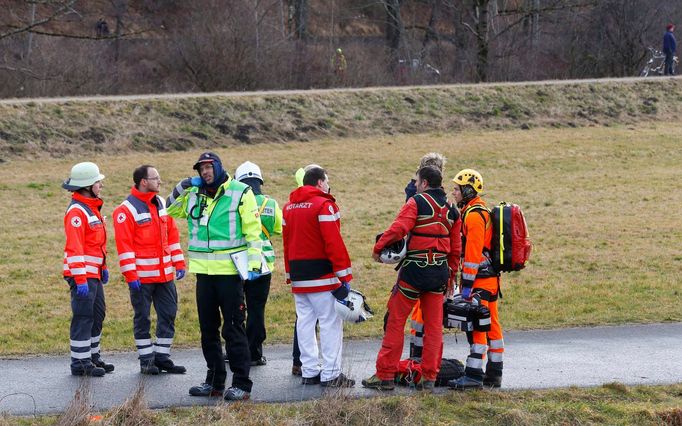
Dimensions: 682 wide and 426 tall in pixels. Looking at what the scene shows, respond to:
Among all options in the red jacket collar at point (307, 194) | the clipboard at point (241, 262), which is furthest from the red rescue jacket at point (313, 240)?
the clipboard at point (241, 262)

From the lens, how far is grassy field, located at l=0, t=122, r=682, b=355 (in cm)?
1223

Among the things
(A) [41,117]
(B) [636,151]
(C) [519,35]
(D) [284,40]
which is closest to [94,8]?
(D) [284,40]

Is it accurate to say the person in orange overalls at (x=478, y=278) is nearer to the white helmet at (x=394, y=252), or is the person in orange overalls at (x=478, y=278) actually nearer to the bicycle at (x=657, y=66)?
the white helmet at (x=394, y=252)

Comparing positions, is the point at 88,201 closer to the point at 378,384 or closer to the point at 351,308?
the point at 351,308

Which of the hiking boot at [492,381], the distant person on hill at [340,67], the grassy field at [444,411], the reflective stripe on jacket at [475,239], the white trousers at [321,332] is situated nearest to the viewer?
the grassy field at [444,411]

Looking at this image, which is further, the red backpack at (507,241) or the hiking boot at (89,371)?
the hiking boot at (89,371)

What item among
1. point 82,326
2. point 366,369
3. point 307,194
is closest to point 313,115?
point 366,369

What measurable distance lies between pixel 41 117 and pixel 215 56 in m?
13.5

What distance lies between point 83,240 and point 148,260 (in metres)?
0.60

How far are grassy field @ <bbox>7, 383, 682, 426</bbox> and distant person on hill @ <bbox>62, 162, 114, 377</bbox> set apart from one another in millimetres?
1307

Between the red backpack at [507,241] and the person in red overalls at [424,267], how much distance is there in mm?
361

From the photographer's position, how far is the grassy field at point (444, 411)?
7895 millimetres

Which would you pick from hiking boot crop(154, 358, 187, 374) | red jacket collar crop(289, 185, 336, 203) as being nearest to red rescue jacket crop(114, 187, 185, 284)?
hiking boot crop(154, 358, 187, 374)

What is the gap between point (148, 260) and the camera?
9266 millimetres
